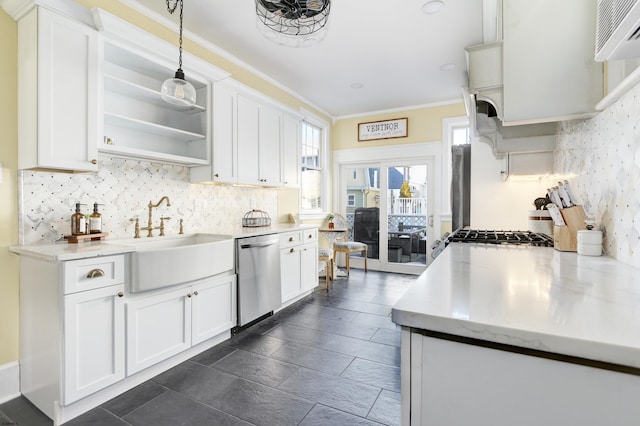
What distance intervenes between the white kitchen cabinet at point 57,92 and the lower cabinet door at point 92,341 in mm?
860

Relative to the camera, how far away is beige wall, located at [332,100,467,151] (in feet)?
16.2

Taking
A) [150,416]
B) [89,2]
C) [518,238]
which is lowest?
[150,416]

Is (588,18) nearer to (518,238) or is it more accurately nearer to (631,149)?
(631,149)

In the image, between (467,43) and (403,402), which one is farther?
(467,43)

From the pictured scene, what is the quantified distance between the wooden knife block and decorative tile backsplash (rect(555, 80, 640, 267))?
50mm

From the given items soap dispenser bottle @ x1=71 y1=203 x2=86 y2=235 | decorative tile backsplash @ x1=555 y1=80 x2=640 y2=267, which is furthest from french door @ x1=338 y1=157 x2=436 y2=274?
soap dispenser bottle @ x1=71 y1=203 x2=86 y2=235

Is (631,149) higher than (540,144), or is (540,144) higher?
(540,144)

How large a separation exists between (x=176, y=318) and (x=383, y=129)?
448 cm

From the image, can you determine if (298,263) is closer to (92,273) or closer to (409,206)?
(92,273)

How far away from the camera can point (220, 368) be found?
223 cm

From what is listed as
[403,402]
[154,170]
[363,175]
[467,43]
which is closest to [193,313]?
[154,170]

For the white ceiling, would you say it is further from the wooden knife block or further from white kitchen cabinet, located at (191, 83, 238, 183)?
the wooden knife block

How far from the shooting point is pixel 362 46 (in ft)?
10.6

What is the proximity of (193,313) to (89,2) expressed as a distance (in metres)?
2.38
